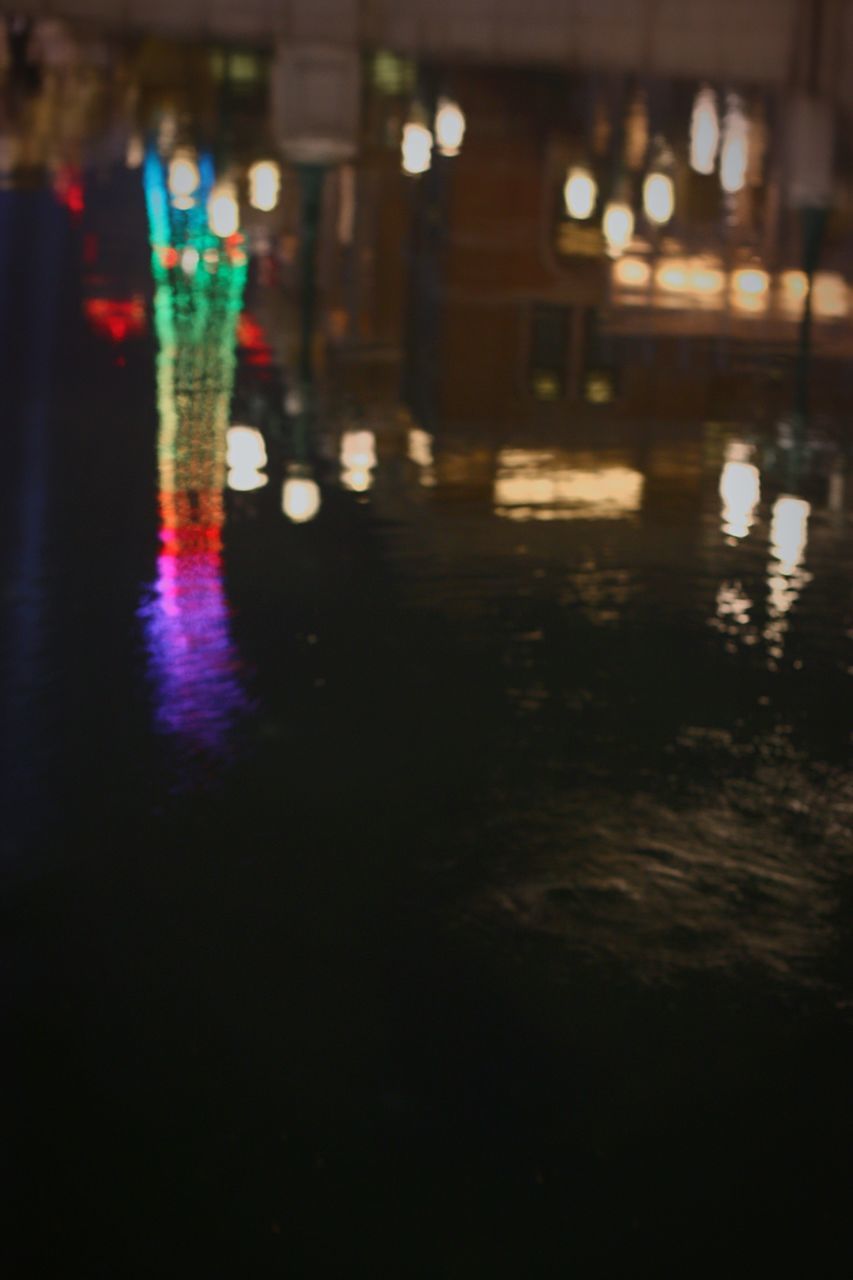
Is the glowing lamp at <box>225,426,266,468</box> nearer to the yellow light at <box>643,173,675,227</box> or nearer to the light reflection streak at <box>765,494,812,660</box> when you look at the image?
the light reflection streak at <box>765,494,812,660</box>

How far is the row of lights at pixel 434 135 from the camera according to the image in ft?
88.4

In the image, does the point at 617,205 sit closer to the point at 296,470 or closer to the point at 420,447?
the point at 420,447

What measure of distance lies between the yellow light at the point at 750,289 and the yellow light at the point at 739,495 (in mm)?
11842

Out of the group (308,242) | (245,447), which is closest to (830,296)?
(308,242)

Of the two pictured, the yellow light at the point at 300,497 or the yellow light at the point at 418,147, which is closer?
the yellow light at the point at 300,497

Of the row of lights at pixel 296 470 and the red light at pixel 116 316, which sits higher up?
the red light at pixel 116 316

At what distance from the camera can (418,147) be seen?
29141 millimetres

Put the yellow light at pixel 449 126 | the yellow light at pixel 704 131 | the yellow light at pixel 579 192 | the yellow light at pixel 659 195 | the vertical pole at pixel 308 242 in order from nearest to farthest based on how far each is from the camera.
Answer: the vertical pole at pixel 308 242 < the yellow light at pixel 449 126 < the yellow light at pixel 579 192 < the yellow light at pixel 704 131 < the yellow light at pixel 659 195

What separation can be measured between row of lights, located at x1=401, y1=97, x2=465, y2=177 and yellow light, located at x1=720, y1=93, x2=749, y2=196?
217 inches

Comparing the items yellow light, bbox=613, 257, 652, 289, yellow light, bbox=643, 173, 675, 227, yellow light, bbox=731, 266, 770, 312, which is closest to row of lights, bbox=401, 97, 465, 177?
yellow light, bbox=613, 257, 652, 289

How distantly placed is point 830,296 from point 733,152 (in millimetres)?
3084

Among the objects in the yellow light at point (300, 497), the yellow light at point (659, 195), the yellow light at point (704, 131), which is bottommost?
the yellow light at point (300, 497)

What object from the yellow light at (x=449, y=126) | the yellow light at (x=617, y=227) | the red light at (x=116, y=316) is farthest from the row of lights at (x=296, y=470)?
the yellow light at (x=617, y=227)

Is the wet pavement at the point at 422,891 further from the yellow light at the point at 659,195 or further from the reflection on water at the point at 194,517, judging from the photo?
the yellow light at the point at 659,195
